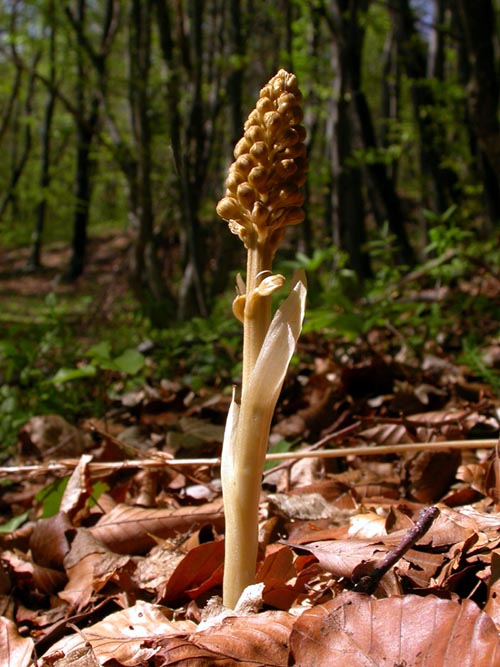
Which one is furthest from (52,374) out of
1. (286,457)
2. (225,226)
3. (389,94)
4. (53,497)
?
(389,94)

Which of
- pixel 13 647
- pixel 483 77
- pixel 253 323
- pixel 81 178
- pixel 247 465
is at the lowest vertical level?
pixel 13 647

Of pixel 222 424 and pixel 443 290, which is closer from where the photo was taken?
pixel 222 424

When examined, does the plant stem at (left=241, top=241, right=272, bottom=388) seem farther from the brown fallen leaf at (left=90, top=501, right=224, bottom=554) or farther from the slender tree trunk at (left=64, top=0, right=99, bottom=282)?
the slender tree trunk at (left=64, top=0, right=99, bottom=282)

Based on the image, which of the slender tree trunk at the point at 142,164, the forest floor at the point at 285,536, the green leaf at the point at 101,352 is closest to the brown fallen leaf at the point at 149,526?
the forest floor at the point at 285,536

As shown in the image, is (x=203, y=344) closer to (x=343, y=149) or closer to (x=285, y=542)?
(x=285, y=542)

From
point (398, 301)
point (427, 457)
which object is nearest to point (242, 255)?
point (398, 301)

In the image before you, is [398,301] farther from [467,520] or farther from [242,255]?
[242,255]
